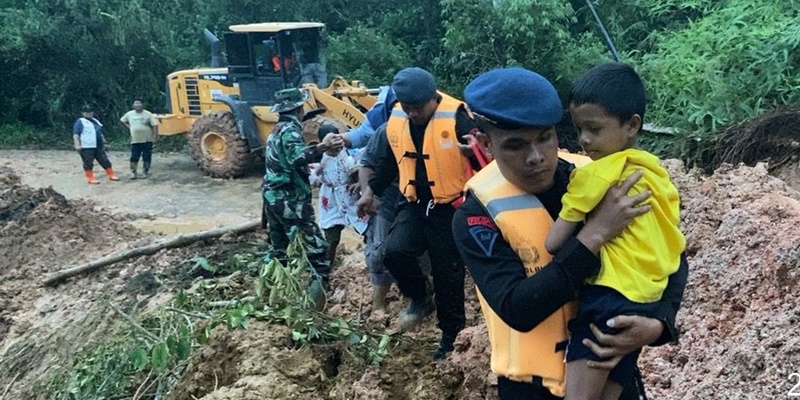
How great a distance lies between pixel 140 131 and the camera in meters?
14.3

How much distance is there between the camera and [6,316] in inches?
311

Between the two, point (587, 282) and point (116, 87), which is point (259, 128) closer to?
point (116, 87)

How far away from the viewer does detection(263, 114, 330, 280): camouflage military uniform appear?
658 cm

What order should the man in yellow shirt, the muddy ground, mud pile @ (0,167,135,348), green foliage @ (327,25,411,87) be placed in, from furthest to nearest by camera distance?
green foliage @ (327,25,411,87) → the man in yellow shirt → mud pile @ (0,167,135,348) → the muddy ground

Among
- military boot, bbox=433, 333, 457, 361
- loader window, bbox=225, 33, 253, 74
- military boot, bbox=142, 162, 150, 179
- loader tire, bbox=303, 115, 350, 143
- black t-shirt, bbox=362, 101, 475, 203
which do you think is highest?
black t-shirt, bbox=362, 101, 475, 203

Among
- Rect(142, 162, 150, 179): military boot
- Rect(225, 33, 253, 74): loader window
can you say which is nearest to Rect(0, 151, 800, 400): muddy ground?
Rect(225, 33, 253, 74): loader window

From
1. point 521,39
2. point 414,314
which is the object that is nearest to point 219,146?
point 521,39

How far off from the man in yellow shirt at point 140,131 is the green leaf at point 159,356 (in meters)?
10.1

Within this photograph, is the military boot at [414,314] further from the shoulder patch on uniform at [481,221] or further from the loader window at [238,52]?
the loader window at [238,52]

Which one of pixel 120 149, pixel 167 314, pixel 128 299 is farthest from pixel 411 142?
pixel 120 149

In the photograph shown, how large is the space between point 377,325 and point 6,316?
3925 mm

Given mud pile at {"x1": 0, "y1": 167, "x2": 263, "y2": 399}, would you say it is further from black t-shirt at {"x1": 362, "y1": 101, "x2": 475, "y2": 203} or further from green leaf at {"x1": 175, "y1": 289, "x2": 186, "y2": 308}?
black t-shirt at {"x1": 362, "y1": 101, "x2": 475, "y2": 203}

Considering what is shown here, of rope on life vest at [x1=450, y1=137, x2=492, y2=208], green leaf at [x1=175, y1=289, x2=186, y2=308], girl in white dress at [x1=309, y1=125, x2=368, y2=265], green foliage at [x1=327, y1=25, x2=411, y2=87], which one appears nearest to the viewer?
rope on life vest at [x1=450, y1=137, x2=492, y2=208]

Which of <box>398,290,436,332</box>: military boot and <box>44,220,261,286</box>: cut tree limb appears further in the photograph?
<box>44,220,261,286</box>: cut tree limb
